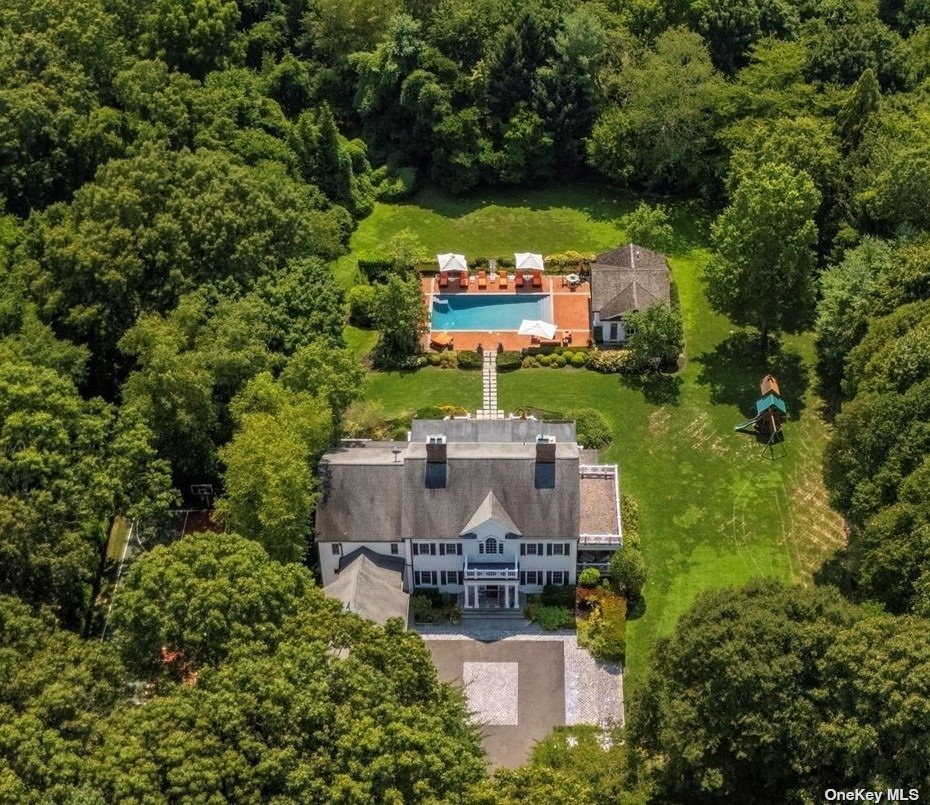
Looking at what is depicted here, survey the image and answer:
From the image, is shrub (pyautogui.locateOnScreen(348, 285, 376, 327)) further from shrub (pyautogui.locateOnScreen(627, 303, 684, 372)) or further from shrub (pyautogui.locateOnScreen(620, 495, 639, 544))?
shrub (pyautogui.locateOnScreen(620, 495, 639, 544))

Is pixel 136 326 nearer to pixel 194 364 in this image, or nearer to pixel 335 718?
pixel 194 364

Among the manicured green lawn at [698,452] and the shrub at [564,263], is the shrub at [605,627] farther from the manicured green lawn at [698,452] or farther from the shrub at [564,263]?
the shrub at [564,263]

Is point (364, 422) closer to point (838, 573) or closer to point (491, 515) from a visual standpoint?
point (491, 515)

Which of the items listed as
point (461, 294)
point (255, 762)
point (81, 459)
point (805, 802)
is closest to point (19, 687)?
point (255, 762)

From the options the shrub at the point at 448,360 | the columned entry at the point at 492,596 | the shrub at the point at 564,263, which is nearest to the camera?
the columned entry at the point at 492,596

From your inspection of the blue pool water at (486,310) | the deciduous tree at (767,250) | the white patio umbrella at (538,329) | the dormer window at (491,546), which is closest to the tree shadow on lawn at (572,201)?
the blue pool water at (486,310)

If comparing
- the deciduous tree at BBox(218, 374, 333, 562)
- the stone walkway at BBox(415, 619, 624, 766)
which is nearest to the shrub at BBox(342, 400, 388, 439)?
the deciduous tree at BBox(218, 374, 333, 562)

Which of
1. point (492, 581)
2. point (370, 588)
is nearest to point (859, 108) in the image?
point (492, 581)
